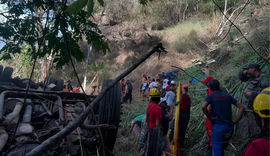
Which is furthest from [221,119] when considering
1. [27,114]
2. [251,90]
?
[27,114]

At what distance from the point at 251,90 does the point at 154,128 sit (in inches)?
78.5

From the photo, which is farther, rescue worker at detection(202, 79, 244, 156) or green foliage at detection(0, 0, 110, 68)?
rescue worker at detection(202, 79, 244, 156)

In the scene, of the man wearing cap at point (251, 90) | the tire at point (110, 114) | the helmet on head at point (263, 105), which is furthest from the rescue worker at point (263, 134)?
the tire at point (110, 114)

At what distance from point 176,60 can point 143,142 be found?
15.2 m

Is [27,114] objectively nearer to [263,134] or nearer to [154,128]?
[154,128]

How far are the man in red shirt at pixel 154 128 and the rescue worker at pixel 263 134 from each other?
2.13 meters

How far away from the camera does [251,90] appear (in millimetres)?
3982

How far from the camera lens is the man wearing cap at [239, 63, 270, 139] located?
12.5 ft

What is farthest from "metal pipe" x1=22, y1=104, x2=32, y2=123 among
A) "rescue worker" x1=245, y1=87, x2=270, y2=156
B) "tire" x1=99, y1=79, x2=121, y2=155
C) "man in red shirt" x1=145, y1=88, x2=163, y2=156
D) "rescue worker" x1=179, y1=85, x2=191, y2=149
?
"rescue worker" x1=245, y1=87, x2=270, y2=156

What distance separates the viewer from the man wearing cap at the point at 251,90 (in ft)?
12.5

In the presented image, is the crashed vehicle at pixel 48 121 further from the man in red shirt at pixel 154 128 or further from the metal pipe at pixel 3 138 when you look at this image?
the man in red shirt at pixel 154 128

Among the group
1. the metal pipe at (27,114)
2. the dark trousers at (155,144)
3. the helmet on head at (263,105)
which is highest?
the helmet on head at (263,105)

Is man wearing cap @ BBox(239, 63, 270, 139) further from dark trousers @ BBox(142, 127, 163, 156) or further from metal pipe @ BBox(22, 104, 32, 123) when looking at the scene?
metal pipe @ BBox(22, 104, 32, 123)

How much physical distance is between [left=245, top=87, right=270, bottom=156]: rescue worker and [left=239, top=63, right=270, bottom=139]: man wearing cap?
2234 mm
